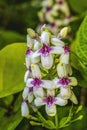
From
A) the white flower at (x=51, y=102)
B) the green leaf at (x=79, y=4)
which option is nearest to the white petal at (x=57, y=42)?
the white flower at (x=51, y=102)

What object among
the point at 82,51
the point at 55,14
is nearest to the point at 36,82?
the point at 82,51

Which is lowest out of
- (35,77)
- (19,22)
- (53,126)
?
(53,126)

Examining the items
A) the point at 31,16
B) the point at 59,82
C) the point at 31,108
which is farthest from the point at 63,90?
the point at 31,16

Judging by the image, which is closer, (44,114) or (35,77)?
(35,77)

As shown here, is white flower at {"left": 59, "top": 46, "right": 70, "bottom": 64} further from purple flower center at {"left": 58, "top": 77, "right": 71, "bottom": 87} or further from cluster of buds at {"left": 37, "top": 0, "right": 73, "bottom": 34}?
cluster of buds at {"left": 37, "top": 0, "right": 73, "bottom": 34}

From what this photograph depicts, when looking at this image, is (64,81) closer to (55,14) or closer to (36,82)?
(36,82)

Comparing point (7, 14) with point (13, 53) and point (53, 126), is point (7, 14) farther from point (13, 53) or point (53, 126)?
point (53, 126)

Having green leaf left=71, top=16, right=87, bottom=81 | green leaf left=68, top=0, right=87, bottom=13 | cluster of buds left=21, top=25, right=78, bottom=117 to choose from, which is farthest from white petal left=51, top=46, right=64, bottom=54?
green leaf left=68, top=0, right=87, bottom=13

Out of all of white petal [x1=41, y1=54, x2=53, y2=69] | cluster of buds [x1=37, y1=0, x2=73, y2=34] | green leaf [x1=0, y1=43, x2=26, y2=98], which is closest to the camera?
white petal [x1=41, y1=54, x2=53, y2=69]

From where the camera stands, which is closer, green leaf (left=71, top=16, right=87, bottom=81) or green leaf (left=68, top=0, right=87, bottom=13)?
green leaf (left=71, top=16, right=87, bottom=81)
